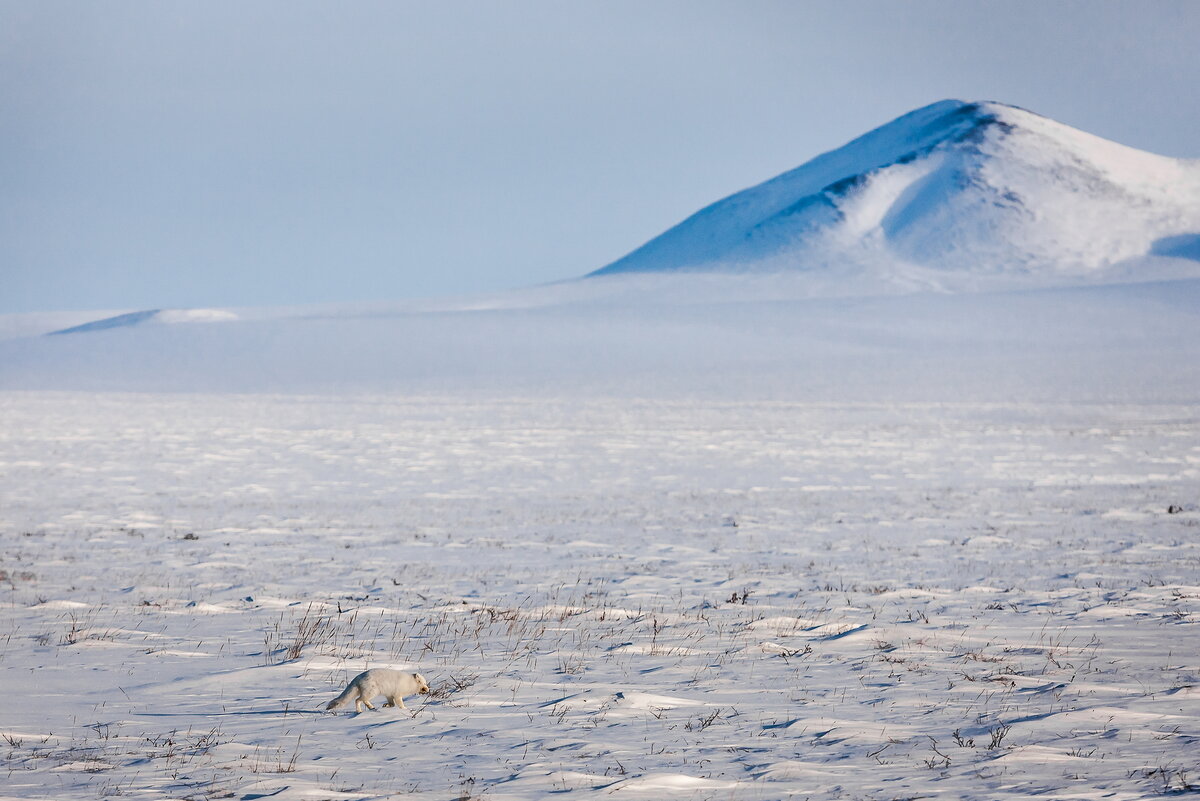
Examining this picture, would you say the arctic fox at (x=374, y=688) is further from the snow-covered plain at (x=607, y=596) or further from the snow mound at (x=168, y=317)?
the snow mound at (x=168, y=317)

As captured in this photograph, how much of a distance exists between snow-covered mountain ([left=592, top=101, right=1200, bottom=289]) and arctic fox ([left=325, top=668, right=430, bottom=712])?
14075 cm

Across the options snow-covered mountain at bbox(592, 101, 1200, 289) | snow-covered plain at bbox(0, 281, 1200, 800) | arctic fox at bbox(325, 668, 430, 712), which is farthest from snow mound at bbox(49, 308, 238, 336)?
arctic fox at bbox(325, 668, 430, 712)

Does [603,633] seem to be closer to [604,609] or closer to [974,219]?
[604,609]

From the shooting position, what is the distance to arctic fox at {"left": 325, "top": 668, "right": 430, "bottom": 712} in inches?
275

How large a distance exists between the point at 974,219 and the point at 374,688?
171m

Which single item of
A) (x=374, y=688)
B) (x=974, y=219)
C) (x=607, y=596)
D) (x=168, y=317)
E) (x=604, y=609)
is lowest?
(x=607, y=596)

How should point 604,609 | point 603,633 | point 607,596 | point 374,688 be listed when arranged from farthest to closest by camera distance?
1. point 607,596
2. point 604,609
3. point 603,633
4. point 374,688

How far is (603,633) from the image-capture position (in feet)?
32.1

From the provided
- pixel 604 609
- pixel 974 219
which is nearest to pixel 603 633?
pixel 604 609

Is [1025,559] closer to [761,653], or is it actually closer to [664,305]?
[761,653]

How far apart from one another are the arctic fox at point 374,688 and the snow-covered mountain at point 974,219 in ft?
462

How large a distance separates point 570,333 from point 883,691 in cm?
9228

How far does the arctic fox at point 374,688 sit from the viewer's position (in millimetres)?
6996

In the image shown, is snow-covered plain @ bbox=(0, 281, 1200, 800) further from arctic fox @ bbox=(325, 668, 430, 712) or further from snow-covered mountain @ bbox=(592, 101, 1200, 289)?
snow-covered mountain @ bbox=(592, 101, 1200, 289)
